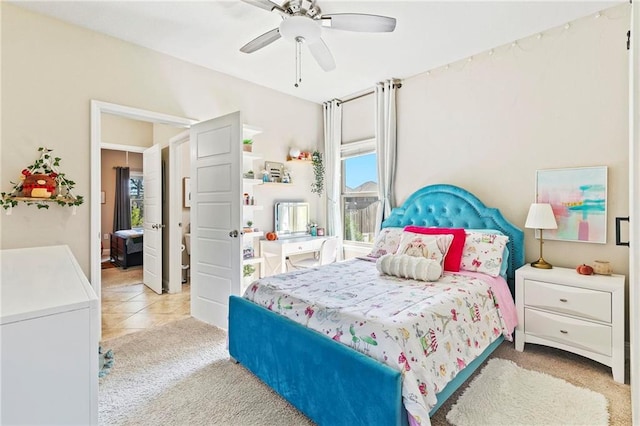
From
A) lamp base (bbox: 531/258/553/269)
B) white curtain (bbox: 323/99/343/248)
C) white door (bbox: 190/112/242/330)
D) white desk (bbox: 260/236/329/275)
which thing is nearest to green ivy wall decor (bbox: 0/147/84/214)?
white door (bbox: 190/112/242/330)

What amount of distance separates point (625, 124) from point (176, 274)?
516 cm

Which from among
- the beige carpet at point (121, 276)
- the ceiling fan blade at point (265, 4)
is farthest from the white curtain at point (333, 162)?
the beige carpet at point (121, 276)

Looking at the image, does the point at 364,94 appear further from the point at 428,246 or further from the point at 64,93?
the point at 64,93

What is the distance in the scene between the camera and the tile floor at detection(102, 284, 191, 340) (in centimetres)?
319

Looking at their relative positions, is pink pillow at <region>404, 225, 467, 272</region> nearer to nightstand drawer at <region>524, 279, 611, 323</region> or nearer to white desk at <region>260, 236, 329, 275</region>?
nightstand drawer at <region>524, 279, 611, 323</region>

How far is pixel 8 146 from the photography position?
2.50m

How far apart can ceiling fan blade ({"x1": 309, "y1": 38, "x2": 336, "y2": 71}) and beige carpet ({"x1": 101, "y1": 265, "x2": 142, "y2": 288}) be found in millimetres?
4426

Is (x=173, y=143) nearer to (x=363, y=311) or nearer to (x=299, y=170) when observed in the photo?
(x=299, y=170)

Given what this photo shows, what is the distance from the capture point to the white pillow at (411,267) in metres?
2.42

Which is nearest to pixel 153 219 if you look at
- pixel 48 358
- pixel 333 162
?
pixel 333 162

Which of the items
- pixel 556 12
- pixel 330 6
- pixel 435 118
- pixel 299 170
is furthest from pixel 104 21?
pixel 556 12

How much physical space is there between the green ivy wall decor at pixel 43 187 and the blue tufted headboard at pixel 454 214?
3.27 meters

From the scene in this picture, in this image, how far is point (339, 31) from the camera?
2852 mm

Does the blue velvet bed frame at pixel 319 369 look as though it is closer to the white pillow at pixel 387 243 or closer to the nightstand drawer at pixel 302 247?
the white pillow at pixel 387 243
